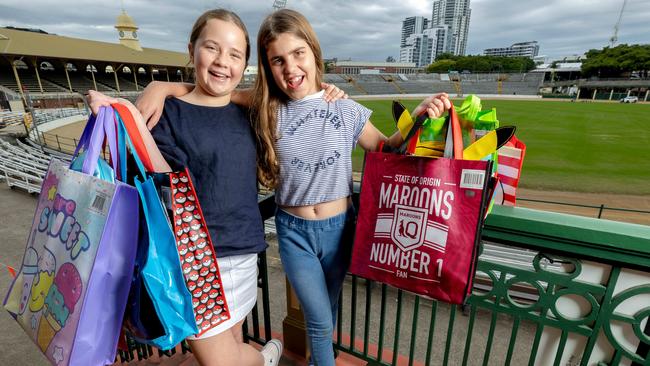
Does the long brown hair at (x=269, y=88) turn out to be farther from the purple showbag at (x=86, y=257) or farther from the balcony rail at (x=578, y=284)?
the balcony rail at (x=578, y=284)

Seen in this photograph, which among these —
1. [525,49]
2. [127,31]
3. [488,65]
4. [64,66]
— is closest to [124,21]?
[127,31]

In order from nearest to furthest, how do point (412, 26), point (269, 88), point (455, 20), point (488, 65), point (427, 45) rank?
point (269, 88) → point (488, 65) → point (427, 45) → point (455, 20) → point (412, 26)

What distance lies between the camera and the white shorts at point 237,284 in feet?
4.95

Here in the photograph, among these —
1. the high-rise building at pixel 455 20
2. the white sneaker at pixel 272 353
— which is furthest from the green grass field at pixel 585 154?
the high-rise building at pixel 455 20

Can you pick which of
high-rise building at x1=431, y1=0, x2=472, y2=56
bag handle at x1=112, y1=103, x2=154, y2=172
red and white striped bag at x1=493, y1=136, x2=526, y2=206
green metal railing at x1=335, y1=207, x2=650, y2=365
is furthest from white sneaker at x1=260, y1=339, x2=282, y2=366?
high-rise building at x1=431, y1=0, x2=472, y2=56

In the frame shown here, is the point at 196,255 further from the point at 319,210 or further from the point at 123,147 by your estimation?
the point at 319,210

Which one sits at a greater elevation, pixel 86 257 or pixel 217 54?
pixel 217 54

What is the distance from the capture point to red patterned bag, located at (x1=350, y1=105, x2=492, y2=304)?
118 centimetres

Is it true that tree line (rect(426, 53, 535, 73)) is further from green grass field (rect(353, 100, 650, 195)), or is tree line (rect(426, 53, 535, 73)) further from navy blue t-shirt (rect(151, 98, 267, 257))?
navy blue t-shirt (rect(151, 98, 267, 257))

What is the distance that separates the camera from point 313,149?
5.09 ft

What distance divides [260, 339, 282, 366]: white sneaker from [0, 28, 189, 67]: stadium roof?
24.8 metres

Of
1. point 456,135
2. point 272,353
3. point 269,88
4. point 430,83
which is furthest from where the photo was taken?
point 430,83

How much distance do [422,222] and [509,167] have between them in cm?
47

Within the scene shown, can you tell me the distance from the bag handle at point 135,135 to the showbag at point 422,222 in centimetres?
85
